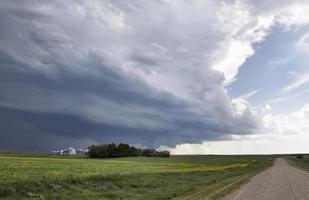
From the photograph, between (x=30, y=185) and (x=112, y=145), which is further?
(x=112, y=145)

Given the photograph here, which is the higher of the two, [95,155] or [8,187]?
[95,155]

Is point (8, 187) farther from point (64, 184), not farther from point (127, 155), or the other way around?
point (127, 155)

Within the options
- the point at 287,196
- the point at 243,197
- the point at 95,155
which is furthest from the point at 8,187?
the point at 95,155

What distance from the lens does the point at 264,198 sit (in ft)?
80.3

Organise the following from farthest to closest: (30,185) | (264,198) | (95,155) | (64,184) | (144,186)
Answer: (95,155)
(144,186)
(64,184)
(30,185)
(264,198)

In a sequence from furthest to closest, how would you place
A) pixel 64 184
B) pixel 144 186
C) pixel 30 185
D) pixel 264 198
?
pixel 144 186, pixel 64 184, pixel 30 185, pixel 264 198

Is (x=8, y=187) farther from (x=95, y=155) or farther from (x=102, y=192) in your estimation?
(x=95, y=155)

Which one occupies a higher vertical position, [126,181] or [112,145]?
[112,145]

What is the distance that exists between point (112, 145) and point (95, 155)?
9037 millimetres

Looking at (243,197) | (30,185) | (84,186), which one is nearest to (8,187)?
(30,185)

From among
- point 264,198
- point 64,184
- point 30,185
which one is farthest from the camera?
point 64,184

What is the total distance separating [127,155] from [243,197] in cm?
17415

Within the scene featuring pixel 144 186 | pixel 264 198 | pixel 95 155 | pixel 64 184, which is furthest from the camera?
pixel 95 155

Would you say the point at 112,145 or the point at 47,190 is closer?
the point at 47,190
